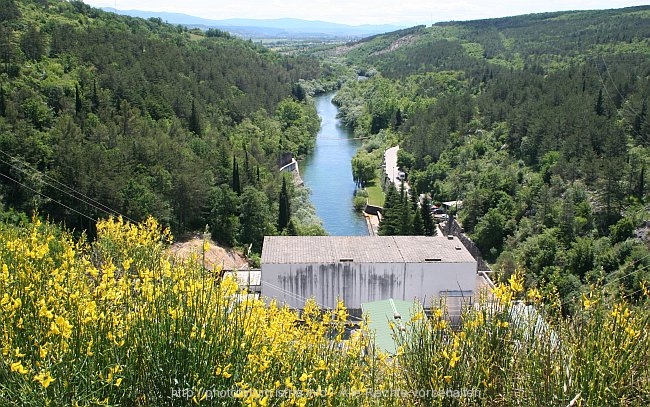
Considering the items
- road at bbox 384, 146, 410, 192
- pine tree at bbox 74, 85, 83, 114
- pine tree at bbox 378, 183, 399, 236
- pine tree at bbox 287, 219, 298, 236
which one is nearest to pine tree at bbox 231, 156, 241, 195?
pine tree at bbox 287, 219, 298, 236

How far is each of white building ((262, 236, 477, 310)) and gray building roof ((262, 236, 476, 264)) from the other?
0.05 meters

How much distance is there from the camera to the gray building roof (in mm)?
29219

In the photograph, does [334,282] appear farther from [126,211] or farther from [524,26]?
[524,26]

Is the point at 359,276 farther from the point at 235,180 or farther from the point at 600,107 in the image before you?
the point at 600,107

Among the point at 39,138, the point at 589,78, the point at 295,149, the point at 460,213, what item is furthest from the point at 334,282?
the point at 589,78

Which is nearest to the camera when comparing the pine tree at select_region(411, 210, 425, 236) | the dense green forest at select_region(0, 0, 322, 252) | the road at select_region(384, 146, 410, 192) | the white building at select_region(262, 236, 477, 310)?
the white building at select_region(262, 236, 477, 310)

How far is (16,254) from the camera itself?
9.48 m

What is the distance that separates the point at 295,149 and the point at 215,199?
33.1 meters

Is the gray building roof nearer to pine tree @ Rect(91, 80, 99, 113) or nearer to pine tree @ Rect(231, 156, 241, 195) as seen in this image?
pine tree @ Rect(231, 156, 241, 195)

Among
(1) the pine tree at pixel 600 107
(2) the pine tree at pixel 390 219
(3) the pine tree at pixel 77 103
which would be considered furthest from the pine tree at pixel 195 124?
(1) the pine tree at pixel 600 107

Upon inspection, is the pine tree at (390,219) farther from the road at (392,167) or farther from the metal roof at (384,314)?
the metal roof at (384,314)

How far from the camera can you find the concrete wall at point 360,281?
28688mm

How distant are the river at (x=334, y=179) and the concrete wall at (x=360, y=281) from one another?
853 inches

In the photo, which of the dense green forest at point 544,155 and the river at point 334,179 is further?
the river at point 334,179
